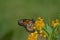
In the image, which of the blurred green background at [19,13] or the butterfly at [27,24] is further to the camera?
the blurred green background at [19,13]

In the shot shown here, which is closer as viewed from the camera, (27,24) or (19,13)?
(27,24)

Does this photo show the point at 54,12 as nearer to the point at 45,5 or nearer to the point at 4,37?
the point at 45,5

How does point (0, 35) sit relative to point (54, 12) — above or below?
below

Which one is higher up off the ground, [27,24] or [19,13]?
[19,13]

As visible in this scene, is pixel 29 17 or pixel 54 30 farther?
pixel 29 17

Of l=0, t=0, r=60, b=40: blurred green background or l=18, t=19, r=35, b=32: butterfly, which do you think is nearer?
l=18, t=19, r=35, b=32: butterfly

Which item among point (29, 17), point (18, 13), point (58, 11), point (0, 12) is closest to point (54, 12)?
point (58, 11)

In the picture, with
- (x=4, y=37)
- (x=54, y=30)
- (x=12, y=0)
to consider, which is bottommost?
(x=4, y=37)
